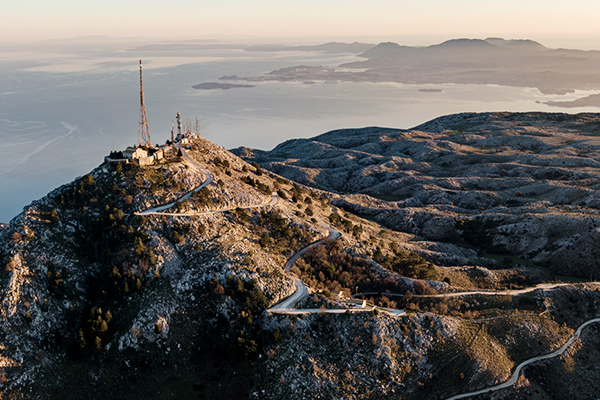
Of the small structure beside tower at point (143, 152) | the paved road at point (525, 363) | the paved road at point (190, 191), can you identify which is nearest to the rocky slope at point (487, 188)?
the paved road at point (525, 363)

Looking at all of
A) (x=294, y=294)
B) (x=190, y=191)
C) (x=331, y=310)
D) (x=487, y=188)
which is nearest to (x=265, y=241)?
(x=294, y=294)

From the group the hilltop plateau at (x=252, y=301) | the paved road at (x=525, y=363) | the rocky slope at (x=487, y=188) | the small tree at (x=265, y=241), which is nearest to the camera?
the hilltop plateau at (x=252, y=301)

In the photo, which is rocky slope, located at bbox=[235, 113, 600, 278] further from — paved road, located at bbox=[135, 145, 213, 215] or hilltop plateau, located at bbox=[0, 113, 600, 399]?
paved road, located at bbox=[135, 145, 213, 215]

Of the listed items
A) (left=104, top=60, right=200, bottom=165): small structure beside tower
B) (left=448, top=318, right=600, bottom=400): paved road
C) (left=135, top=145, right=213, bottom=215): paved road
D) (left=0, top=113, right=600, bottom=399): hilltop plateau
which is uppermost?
(left=104, top=60, right=200, bottom=165): small structure beside tower

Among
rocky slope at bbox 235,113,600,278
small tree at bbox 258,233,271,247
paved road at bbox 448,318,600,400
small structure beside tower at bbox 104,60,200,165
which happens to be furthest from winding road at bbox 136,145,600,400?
rocky slope at bbox 235,113,600,278

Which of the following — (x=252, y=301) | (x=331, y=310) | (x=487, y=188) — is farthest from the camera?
(x=487, y=188)

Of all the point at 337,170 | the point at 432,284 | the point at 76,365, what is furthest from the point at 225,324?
the point at 337,170

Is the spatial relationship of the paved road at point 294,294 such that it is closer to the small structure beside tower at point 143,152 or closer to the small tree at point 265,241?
the small tree at point 265,241

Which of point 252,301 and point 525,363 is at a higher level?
point 252,301

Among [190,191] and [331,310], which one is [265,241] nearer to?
[190,191]

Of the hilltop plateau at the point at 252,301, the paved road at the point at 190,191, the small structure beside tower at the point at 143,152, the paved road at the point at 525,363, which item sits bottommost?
the paved road at the point at 525,363
